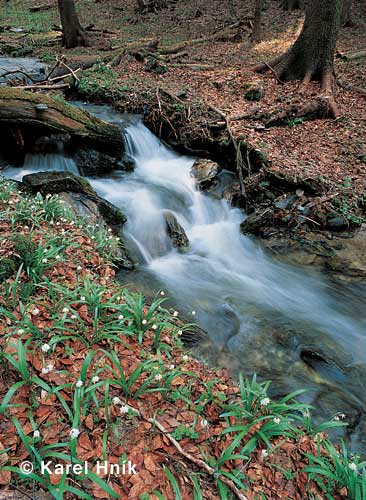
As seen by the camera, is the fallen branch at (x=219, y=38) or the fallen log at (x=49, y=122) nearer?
the fallen log at (x=49, y=122)

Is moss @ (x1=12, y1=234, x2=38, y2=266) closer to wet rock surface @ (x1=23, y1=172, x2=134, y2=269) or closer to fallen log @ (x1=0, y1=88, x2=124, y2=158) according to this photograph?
wet rock surface @ (x1=23, y1=172, x2=134, y2=269)

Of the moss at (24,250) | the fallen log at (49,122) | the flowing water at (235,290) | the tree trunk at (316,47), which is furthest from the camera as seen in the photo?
the tree trunk at (316,47)

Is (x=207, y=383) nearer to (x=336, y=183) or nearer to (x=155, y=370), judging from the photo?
(x=155, y=370)

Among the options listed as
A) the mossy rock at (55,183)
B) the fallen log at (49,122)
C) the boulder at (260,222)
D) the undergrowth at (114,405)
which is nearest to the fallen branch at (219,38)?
the fallen log at (49,122)

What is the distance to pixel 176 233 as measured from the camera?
7211 millimetres

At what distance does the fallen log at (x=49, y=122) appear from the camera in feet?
21.6

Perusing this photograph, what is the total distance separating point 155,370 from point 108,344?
22.1 inches

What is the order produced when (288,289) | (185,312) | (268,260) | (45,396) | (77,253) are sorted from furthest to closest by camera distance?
(268,260), (288,289), (185,312), (77,253), (45,396)

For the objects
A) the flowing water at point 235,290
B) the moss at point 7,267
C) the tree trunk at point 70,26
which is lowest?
the flowing water at point 235,290

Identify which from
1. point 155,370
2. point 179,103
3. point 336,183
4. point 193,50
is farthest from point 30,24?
point 155,370

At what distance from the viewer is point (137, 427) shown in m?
2.63

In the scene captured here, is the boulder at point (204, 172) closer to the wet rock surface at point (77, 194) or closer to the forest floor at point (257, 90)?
the forest floor at point (257, 90)

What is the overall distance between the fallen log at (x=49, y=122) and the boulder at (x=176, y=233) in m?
2.46

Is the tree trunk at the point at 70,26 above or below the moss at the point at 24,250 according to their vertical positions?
above
